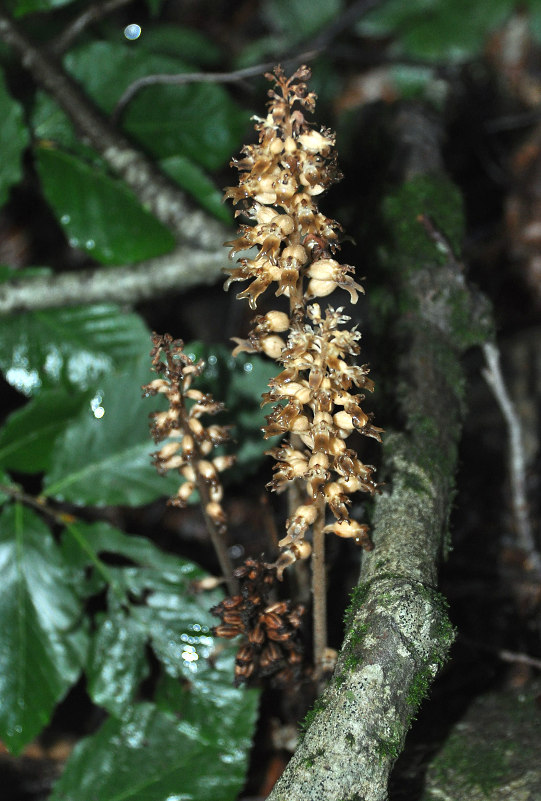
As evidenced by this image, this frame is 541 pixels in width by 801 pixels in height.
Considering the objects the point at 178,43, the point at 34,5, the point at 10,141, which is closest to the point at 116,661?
the point at 10,141

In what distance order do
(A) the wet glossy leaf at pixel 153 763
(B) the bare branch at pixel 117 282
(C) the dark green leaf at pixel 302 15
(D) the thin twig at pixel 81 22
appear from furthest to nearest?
(C) the dark green leaf at pixel 302 15
(D) the thin twig at pixel 81 22
(B) the bare branch at pixel 117 282
(A) the wet glossy leaf at pixel 153 763

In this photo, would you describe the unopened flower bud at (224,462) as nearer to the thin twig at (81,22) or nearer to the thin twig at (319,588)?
the thin twig at (319,588)

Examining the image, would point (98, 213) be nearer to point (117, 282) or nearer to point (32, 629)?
point (117, 282)

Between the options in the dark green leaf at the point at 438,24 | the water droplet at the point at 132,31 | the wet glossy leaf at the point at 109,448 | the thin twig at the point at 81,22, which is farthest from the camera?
the dark green leaf at the point at 438,24

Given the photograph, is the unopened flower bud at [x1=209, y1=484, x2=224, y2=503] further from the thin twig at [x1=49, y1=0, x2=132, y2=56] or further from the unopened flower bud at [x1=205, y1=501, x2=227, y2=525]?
the thin twig at [x1=49, y1=0, x2=132, y2=56]

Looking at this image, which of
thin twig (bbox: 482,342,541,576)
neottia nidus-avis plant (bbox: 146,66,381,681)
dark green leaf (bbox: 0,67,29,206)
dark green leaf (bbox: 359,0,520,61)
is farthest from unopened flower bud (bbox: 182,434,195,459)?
dark green leaf (bbox: 359,0,520,61)

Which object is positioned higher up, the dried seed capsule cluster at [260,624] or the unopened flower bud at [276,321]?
the unopened flower bud at [276,321]

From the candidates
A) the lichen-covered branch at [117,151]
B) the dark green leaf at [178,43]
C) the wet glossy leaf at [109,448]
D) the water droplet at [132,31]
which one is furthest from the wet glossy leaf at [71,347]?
the dark green leaf at [178,43]

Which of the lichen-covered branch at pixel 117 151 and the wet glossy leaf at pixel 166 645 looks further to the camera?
the lichen-covered branch at pixel 117 151
